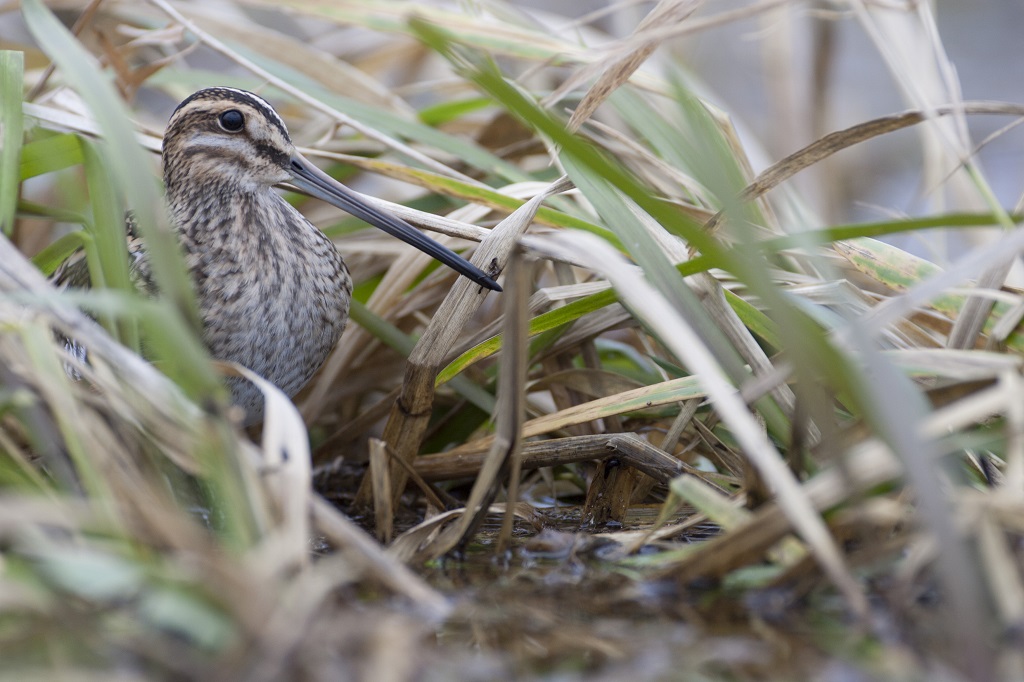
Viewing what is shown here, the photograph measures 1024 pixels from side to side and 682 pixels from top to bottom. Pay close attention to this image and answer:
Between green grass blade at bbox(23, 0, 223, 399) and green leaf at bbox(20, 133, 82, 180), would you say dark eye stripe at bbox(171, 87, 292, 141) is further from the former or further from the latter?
green grass blade at bbox(23, 0, 223, 399)

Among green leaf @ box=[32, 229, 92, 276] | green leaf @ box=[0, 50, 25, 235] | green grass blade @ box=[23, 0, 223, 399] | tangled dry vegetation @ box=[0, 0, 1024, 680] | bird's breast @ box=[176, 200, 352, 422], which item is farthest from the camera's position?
green leaf @ box=[32, 229, 92, 276]

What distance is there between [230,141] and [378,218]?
1.62ft

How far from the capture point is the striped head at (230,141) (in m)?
2.61

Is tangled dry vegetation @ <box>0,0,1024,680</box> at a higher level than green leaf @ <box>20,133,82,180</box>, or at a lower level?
lower

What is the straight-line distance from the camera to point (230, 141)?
265cm

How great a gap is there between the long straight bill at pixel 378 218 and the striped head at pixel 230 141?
→ 0.05 meters

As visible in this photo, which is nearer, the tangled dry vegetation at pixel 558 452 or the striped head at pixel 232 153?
the tangled dry vegetation at pixel 558 452

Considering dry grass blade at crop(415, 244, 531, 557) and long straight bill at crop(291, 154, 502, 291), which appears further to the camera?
long straight bill at crop(291, 154, 502, 291)

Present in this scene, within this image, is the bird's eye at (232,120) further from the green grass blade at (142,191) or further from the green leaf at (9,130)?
the green grass blade at (142,191)

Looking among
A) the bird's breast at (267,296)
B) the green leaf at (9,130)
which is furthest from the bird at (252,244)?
the green leaf at (9,130)

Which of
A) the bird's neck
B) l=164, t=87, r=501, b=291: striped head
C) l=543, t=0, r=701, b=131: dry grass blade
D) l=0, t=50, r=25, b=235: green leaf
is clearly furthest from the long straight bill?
l=0, t=50, r=25, b=235: green leaf

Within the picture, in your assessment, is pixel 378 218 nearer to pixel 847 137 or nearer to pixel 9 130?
pixel 9 130

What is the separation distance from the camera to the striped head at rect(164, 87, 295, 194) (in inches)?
103

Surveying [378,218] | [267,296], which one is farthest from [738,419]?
[267,296]
